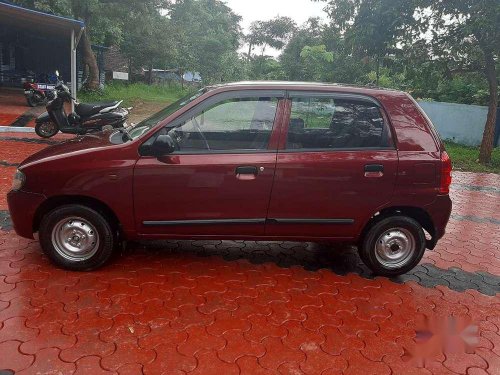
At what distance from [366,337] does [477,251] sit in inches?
105

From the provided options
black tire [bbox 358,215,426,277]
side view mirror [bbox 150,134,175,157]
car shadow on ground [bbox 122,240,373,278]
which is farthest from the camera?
car shadow on ground [bbox 122,240,373,278]

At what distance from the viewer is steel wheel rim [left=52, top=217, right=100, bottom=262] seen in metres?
3.51

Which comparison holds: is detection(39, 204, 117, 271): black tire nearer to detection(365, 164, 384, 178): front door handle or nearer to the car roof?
the car roof

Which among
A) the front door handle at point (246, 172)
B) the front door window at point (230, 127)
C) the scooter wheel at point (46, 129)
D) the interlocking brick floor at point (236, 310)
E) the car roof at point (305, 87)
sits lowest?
the interlocking brick floor at point (236, 310)

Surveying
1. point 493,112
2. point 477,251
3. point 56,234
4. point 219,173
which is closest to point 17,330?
point 56,234

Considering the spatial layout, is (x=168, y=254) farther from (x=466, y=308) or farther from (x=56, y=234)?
(x=466, y=308)

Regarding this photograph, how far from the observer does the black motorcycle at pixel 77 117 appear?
27.7 feet

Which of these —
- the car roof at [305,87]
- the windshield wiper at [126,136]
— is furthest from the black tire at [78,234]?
the car roof at [305,87]

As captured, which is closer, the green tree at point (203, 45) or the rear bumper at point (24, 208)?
the rear bumper at point (24, 208)

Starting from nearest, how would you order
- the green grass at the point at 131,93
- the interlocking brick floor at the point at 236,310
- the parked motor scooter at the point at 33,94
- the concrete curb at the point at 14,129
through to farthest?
the interlocking brick floor at the point at 236,310
the concrete curb at the point at 14,129
the parked motor scooter at the point at 33,94
the green grass at the point at 131,93

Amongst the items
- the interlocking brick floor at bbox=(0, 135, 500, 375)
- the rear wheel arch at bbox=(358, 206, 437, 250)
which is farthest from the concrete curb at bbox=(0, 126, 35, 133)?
the rear wheel arch at bbox=(358, 206, 437, 250)

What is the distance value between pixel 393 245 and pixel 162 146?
2333mm

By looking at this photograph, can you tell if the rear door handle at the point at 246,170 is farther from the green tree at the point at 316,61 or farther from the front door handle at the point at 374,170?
the green tree at the point at 316,61

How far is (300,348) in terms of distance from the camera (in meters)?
2.75
